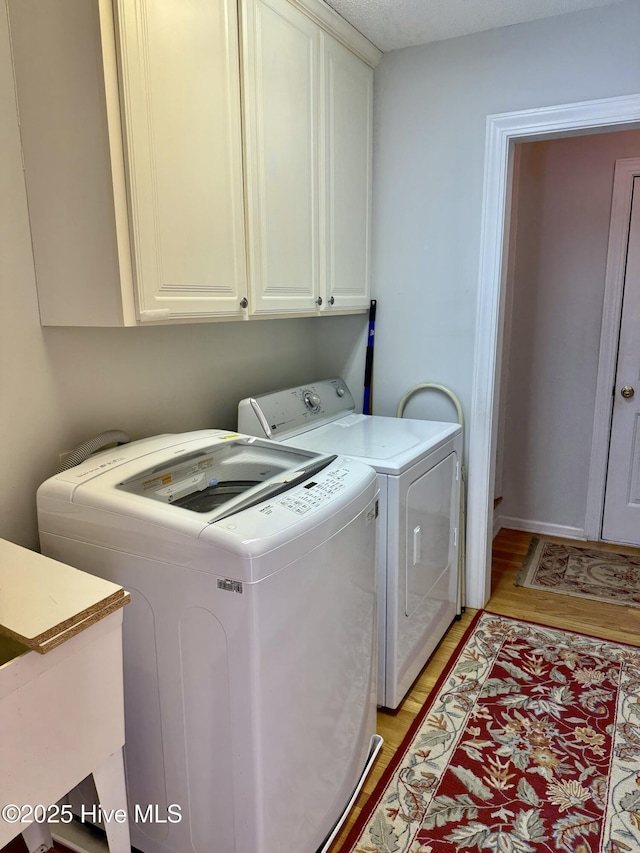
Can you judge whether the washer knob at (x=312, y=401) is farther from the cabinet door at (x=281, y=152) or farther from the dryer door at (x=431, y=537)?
the dryer door at (x=431, y=537)

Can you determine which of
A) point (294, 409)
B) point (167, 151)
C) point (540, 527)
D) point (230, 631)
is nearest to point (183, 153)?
point (167, 151)

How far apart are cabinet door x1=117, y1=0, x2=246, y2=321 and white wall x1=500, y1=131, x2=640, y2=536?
82.6 inches

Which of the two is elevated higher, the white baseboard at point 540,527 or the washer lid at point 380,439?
the washer lid at point 380,439

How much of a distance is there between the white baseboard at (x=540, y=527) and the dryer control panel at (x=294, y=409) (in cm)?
151

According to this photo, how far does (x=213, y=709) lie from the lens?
1264 mm

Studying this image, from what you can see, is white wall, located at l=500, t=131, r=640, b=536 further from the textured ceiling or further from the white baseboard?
the textured ceiling

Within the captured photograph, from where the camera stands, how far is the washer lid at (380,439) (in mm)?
1943

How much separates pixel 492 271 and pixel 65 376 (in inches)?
67.1

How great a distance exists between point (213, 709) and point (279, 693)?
0.14m

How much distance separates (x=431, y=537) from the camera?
221cm

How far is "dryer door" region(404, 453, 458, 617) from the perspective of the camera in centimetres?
202

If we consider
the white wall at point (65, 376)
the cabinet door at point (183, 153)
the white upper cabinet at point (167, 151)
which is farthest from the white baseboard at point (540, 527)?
the cabinet door at point (183, 153)

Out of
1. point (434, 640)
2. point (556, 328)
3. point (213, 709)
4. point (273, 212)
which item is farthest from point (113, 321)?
point (556, 328)

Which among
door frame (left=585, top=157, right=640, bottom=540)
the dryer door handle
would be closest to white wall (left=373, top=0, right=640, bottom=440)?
the dryer door handle
